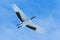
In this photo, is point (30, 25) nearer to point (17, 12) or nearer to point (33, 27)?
point (33, 27)

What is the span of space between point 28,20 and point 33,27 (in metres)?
4.42

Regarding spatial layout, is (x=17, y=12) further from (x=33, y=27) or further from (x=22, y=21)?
(x=33, y=27)

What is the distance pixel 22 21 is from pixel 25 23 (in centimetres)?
106

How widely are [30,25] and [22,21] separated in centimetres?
475

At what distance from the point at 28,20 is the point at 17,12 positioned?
15.1ft

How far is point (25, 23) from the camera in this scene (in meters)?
76.8

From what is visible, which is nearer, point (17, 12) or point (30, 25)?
point (17, 12)

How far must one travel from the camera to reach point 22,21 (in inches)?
3041

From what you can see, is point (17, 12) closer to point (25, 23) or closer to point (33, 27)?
point (25, 23)

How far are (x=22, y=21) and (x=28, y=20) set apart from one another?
5.78ft

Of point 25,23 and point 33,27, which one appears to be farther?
point 33,27

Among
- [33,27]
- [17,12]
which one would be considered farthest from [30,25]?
[17,12]

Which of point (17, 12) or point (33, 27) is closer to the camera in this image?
point (17, 12)

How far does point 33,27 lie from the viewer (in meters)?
81.8
